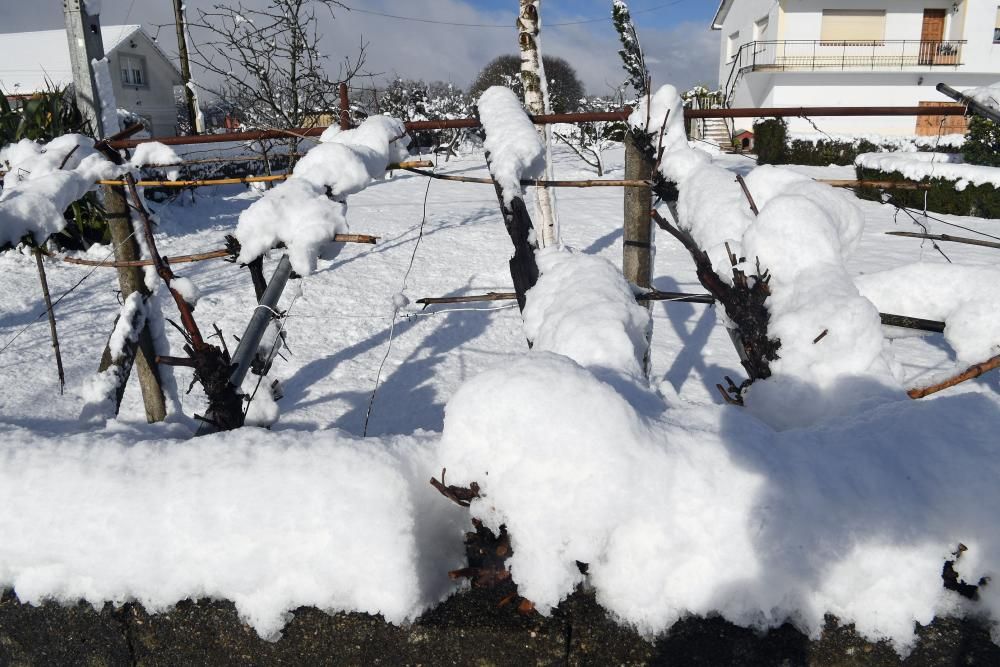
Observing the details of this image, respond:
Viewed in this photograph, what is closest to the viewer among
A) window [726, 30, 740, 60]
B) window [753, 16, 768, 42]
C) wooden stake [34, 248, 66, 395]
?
wooden stake [34, 248, 66, 395]

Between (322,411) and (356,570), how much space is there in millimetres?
3645

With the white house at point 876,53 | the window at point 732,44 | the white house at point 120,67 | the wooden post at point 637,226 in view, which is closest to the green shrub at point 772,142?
the white house at point 876,53

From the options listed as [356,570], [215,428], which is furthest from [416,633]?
[215,428]

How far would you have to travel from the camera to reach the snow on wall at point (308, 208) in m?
1.72

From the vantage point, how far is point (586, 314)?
155cm

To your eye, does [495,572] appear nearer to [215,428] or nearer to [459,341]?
[215,428]

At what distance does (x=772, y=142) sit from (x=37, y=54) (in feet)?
95.4

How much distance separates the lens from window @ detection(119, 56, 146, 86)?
2757cm

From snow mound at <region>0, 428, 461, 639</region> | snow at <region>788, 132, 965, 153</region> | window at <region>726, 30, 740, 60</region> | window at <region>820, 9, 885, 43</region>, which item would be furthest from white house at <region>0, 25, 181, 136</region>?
snow mound at <region>0, 428, 461, 639</region>

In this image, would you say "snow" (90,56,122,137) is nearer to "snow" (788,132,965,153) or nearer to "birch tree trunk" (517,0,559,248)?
"birch tree trunk" (517,0,559,248)

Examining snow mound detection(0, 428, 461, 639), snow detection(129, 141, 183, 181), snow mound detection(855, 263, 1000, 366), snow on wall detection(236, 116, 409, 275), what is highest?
snow detection(129, 141, 183, 181)

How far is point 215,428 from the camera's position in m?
1.80

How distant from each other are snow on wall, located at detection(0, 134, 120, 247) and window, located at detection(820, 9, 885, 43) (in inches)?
1033

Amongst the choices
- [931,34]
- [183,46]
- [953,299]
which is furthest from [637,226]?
[931,34]
